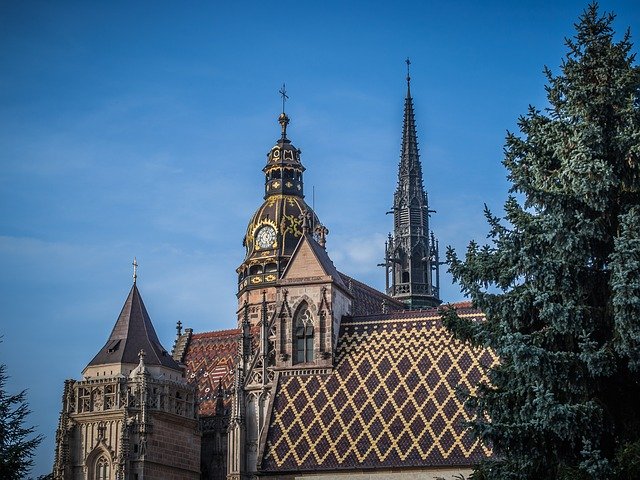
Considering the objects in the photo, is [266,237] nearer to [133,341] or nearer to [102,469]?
[133,341]

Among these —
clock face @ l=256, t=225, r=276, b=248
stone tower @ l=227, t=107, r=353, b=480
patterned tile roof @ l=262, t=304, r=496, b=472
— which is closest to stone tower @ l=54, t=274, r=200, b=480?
stone tower @ l=227, t=107, r=353, b=480

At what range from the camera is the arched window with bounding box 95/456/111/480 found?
164ft

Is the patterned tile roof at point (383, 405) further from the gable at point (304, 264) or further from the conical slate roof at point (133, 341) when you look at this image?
the conical slate roof at point (133, 341)

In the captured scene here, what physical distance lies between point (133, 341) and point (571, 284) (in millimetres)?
31528

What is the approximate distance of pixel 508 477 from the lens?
83.4ft

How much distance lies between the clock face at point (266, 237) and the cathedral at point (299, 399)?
44.6 feet

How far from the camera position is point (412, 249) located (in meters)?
78.0

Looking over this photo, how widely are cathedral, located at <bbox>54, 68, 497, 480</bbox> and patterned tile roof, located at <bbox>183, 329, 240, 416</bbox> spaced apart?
2081mm

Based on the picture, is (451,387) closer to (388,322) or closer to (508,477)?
(388,322)

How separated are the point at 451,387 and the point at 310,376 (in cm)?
590

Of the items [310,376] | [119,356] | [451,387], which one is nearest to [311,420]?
[310,376]

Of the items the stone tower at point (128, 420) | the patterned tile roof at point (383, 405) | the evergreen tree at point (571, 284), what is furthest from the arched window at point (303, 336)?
the evergreen tree at point (571, 284)

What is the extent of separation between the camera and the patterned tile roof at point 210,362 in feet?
202

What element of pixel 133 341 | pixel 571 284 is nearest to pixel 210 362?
pixel 133 341
